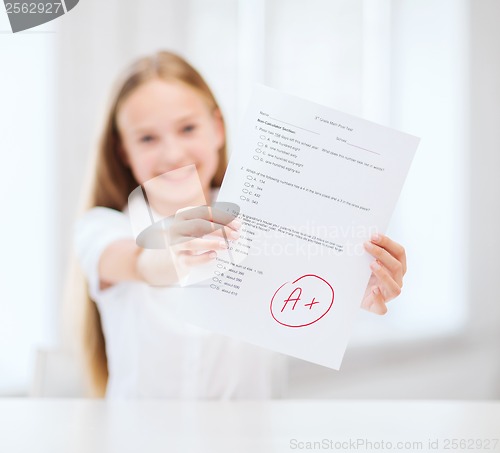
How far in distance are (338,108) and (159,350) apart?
2.01 ft

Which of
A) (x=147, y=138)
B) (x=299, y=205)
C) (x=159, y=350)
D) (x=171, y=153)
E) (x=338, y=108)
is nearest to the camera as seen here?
(x=299, y=205)

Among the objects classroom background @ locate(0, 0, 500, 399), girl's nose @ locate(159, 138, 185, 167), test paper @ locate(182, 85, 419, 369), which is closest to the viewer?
test paper @ locate(182, 85, 419, 369)

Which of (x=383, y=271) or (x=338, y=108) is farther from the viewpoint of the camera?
(x=338, y=108)

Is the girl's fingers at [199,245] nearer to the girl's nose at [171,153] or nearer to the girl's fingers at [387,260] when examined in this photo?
the girl's fingers at [387,260]

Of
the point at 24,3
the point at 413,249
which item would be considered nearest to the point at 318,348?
the point at 24,3

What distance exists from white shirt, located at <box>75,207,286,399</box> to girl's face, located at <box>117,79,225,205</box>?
14 cm

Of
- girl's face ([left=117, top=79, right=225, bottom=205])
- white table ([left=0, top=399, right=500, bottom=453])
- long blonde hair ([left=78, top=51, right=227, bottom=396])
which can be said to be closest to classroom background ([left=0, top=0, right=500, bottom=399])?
long blonde hair ([left=78, top=51, right=227, bottom=396])

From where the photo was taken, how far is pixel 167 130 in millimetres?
870

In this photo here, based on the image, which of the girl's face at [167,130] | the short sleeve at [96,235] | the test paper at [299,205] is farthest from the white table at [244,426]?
the short sleeve at [96,235]

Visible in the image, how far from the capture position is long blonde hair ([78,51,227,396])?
97cm

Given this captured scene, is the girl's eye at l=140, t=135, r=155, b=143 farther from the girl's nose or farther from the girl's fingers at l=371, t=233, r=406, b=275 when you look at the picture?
the girl's fingers at l=371, t=233, r=406, b=275

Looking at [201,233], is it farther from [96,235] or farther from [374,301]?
[96,235]

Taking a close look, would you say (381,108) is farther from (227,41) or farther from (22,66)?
(22,66)

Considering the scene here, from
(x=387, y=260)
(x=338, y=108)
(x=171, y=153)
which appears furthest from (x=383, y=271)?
(x=338, y=108)
